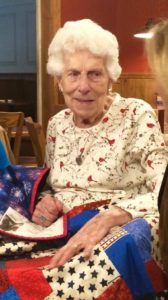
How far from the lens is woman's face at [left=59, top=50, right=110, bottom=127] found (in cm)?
162

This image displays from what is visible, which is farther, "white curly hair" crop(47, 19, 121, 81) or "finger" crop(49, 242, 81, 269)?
"white curly hair" crop(47, 19, 121, 81)

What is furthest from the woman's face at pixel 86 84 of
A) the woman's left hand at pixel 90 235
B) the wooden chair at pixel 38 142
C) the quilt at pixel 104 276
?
the wooden chair at pixel 38 142

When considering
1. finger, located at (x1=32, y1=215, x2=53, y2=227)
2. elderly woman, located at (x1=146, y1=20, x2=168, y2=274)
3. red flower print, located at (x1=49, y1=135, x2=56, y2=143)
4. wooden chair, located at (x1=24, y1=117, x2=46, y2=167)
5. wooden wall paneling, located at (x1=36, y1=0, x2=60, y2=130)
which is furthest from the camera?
wooden wall paneling, located at (x1=36, y1=0, x2=60, y2=130)

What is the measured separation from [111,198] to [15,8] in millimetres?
5259

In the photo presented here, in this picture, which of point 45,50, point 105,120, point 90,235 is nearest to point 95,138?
point 105,120

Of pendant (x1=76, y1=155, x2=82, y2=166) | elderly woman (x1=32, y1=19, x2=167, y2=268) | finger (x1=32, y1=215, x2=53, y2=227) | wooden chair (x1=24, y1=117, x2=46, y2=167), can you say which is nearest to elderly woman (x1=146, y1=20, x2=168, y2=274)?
elderly woman (x1=32, y1=19, x2=167, y2=268)

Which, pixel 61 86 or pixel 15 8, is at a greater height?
pixel 15 8

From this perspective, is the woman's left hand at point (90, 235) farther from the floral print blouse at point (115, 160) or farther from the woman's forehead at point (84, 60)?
the woman's forehead at point (84, 60)

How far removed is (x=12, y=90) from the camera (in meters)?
6.02

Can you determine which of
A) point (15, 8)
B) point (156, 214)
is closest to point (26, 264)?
point (156, 214)

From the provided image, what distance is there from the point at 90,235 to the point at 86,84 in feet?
2.11

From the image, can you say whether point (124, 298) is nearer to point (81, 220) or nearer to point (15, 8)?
point (81, 220)

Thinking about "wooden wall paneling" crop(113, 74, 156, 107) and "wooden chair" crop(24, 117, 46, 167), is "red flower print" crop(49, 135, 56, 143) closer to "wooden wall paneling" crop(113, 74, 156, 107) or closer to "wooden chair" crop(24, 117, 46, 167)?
"wooden chair" crop(24, 117, 46, 167)

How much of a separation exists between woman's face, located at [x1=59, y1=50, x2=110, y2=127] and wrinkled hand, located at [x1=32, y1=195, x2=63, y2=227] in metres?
0.33
